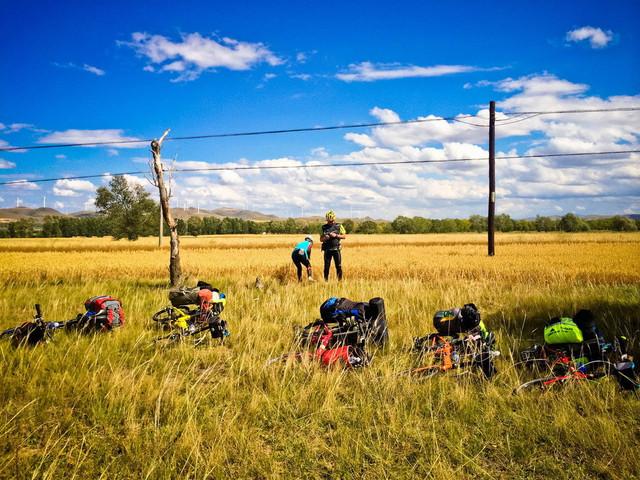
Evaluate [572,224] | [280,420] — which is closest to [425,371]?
[280,420]

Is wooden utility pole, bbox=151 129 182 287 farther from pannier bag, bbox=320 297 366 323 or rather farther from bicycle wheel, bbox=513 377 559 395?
bicycle wheel, bbox=513 377 559 395

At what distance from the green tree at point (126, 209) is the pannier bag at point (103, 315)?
2365 inches

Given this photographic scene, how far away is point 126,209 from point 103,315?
64937mm

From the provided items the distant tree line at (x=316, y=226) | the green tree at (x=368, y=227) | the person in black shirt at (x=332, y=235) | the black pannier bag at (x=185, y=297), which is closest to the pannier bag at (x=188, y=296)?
the black pannier bag at (x=185, y=297)

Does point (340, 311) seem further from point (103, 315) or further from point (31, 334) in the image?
point (31, 334)

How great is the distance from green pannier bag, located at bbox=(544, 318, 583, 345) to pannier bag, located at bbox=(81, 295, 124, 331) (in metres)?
6.20

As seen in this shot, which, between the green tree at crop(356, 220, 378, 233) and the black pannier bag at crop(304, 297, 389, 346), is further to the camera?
the green tree at crop(356, 220, 378, 233)

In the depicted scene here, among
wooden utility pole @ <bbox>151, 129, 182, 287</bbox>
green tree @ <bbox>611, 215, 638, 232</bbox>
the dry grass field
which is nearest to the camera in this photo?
the dry grass field

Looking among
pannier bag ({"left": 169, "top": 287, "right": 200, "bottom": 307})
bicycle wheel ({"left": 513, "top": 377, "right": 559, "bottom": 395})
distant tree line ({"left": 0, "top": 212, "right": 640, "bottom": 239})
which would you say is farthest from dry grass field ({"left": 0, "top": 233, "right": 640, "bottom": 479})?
distant tree line ({"left": 0, "top": 212, "right": 640, "bottom": 239})

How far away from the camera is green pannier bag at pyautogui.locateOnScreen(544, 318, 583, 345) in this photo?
425cm

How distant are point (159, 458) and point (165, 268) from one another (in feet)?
57.6

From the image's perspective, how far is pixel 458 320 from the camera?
4.88 meters

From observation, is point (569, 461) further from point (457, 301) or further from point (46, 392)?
point (457, 301)

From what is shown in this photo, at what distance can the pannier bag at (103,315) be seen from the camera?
611cm
